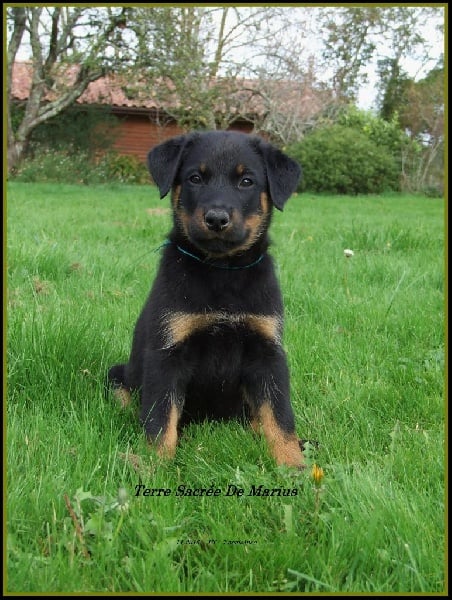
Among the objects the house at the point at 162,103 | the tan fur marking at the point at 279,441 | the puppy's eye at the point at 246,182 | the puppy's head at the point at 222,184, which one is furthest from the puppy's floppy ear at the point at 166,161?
the house at the point at 162,103

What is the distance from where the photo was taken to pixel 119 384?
314 cm

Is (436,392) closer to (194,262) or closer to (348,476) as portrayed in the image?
(348,476)

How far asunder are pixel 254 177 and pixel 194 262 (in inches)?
19.8

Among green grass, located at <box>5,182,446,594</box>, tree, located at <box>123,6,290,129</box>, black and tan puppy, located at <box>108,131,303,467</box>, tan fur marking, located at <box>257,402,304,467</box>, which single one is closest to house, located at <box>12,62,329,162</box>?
tree, located at <box>123,6,290,129</box>

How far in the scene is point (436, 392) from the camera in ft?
9.96

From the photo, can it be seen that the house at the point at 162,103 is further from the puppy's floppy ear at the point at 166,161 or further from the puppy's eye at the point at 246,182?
the puppy's eye at the point at 246,182

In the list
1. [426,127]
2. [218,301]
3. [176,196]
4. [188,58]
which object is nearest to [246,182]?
[176,196]

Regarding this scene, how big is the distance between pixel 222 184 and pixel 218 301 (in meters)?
0.54

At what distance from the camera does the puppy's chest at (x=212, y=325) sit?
8.61 ft

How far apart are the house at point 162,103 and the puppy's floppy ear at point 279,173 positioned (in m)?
15.9

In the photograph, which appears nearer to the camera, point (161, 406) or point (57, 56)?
point (161, 406)

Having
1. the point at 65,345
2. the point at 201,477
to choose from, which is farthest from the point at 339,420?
the point at 65,345

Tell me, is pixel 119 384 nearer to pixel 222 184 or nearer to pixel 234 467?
pixel 234 467

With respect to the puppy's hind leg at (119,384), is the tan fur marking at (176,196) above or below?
above
